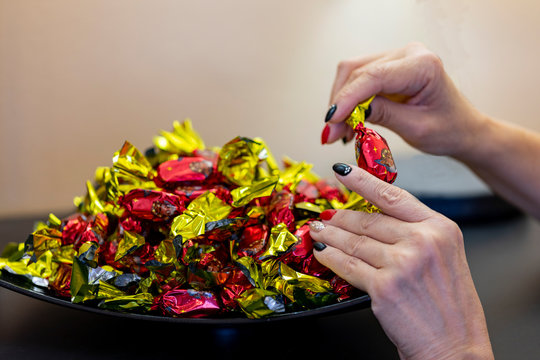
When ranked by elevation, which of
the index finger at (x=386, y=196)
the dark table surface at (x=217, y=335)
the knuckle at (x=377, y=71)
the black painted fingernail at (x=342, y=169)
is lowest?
the dark table surface at (x=217, y=335)

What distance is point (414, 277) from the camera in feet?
1.34

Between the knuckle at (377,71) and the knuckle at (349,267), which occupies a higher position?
the knuckle at (377,71)

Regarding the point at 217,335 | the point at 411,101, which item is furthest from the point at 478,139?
the point at 217,335

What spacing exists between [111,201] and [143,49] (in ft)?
2.22

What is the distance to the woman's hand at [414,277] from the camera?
0.41 meters

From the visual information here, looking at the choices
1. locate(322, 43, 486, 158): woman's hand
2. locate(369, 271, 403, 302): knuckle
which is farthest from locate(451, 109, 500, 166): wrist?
locate(369, 271, 403, 302): knuckle

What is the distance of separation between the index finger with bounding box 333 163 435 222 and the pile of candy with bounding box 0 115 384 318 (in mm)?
59

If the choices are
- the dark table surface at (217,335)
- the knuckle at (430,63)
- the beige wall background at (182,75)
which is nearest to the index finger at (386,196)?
the dark table surface at (217,335)

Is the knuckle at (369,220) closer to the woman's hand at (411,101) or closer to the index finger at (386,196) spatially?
the index finger at (386,196)

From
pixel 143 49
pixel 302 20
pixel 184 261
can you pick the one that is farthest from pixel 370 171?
pixel 143 49

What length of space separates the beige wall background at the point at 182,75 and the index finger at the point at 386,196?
602mm

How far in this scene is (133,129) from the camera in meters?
1.16

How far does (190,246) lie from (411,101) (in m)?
0.47

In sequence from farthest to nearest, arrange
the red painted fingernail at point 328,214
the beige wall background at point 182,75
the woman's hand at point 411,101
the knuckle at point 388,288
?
the beige wall background at point 182,75, the woman's hand at point 411,101, the red painted fingernail at point 328,214, the knuckle at point 388,288
